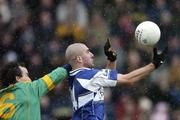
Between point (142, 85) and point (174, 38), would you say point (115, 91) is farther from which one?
point (174, 38)

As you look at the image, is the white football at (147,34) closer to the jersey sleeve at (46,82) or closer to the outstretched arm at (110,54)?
the outstretched arm at (110,54)

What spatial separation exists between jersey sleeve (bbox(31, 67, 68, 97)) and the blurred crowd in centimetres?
489

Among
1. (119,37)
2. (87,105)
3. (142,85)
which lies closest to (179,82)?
(142,85)

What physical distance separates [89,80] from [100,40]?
6007mm

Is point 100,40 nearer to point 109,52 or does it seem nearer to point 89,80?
point 109,52

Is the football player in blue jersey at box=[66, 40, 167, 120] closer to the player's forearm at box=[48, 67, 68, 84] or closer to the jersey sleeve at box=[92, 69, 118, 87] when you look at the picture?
the jersey sleeve at box=[92, 69, 118, 87]

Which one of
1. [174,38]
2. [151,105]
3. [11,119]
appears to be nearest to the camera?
[11,119]

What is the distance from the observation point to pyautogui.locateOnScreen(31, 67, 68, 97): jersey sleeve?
866 centimetres

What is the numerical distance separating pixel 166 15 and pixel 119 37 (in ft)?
3.34

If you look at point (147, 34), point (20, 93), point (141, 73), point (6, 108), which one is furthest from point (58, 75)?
point (147, 34)

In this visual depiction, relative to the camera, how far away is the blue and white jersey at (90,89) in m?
8.90

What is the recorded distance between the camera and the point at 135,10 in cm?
1564

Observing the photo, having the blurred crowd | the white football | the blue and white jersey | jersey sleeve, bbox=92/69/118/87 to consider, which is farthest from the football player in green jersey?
the blurred crowd

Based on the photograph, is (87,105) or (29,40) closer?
(87,105)
